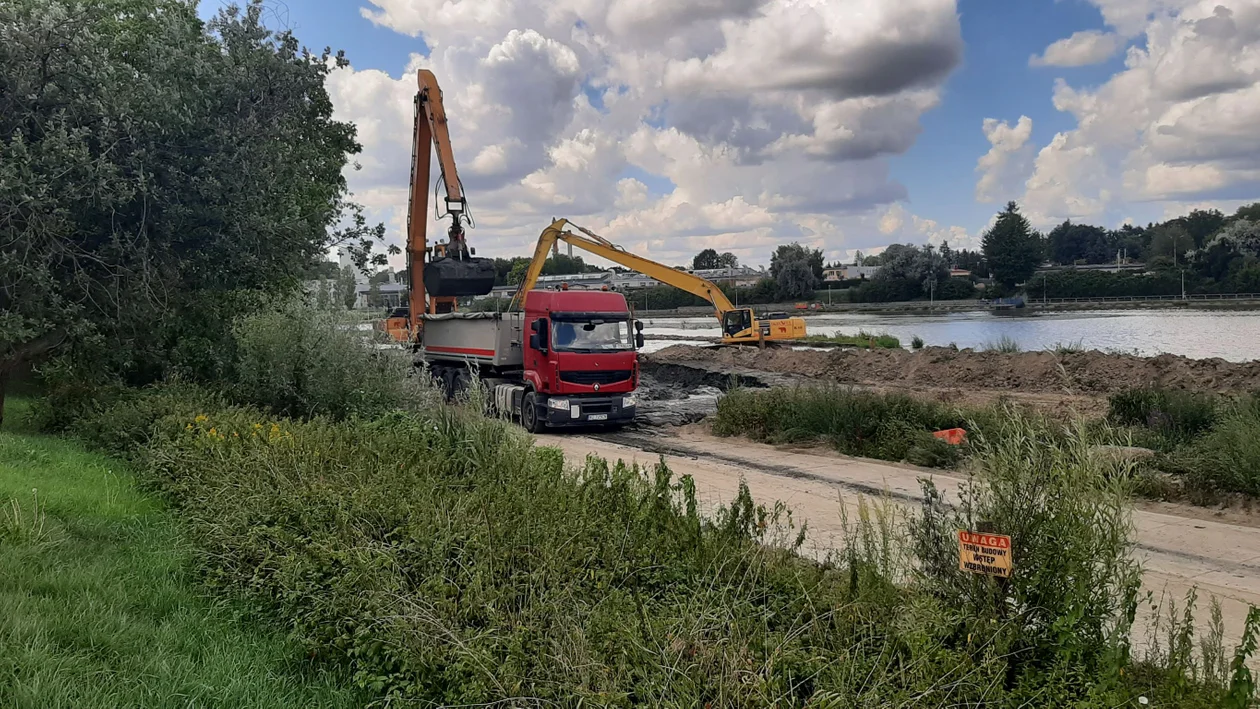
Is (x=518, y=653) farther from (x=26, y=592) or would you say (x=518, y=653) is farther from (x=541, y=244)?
(x=541, y=244)

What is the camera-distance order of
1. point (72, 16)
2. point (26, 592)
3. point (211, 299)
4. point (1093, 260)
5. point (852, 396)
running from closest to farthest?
point (26, 592) → point (72, 16) → point (211, 299) → point (852, 396) → point (1093, 260)

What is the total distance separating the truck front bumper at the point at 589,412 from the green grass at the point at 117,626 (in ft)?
34.2

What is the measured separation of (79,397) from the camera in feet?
42.6

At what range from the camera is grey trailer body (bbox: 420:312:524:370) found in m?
19.4

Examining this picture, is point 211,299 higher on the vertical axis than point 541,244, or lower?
lower

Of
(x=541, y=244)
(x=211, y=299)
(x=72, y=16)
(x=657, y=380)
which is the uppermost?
(x=72, y=16)

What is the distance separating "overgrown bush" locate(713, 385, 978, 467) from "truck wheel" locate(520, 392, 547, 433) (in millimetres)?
3736

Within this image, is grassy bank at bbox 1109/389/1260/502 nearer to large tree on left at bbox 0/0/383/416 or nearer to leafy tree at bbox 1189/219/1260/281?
large tree on left at bbox 0/0/383/416

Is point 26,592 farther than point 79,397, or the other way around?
point 79,397

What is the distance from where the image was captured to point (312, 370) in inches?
493

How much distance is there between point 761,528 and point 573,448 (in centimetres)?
1053

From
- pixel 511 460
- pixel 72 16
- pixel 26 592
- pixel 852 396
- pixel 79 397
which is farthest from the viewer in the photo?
pixel 852 396

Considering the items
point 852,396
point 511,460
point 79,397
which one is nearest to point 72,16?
point 79,397

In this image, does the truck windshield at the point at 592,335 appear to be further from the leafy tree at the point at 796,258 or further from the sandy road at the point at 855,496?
the leafy tree at the point at 796,258
